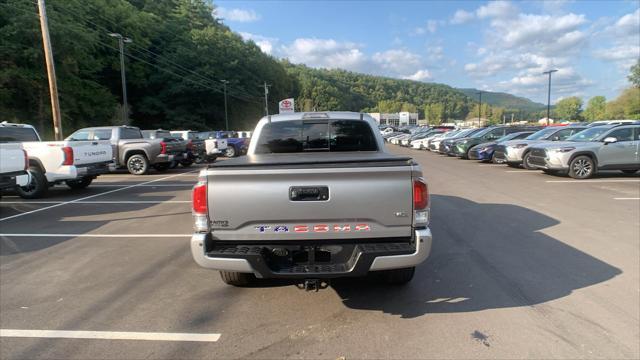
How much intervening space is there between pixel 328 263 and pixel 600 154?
1265 cm

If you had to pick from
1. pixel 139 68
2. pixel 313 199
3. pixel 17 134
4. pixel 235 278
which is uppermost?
pixel 139 68

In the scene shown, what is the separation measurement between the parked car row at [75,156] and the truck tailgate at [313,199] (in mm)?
7711

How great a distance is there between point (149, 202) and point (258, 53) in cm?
7157

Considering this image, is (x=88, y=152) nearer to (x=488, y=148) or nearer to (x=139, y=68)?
(x=488, y=148)

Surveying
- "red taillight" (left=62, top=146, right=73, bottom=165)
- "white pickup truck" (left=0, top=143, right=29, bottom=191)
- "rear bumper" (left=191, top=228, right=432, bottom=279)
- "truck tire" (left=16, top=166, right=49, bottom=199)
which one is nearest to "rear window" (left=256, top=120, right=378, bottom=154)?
"rear bumper" (left=191, top=228, right=432, bottom=279)

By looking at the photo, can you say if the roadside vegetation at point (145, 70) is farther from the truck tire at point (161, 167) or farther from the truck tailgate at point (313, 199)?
the truck tailgate at point (313, 199)

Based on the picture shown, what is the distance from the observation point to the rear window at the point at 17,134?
36.0 ft

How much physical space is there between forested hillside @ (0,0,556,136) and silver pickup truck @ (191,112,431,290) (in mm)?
31346

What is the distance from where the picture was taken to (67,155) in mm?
10750

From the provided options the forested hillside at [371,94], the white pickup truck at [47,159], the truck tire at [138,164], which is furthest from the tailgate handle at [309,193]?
the forested hillside at [371,94]

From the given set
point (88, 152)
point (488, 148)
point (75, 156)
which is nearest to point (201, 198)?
point (75, 156)

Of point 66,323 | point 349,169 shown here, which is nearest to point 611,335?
point 349,169

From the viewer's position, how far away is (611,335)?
3.46 m

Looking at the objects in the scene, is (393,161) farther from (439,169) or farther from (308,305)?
(439,169)
